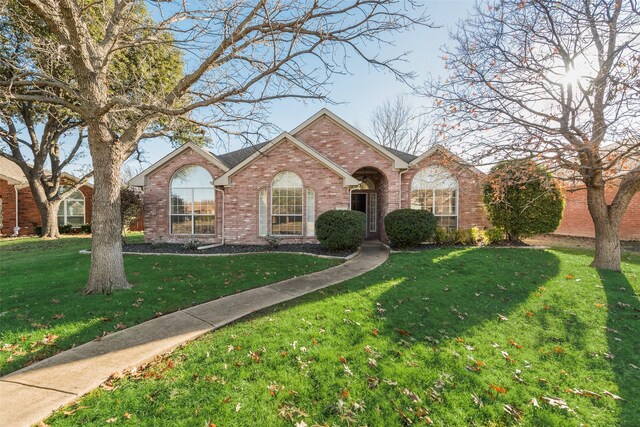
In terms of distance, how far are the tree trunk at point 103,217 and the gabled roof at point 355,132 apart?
9656 mm

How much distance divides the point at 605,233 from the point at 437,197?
21.0 ft

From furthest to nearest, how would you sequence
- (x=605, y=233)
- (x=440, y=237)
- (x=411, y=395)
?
(x=440, y=237)
(x=605, y=233)
(x=411, y=395)

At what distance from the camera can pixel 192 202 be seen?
45.0 feet

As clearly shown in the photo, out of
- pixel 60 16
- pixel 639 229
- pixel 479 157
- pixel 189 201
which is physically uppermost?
pixel 60 16

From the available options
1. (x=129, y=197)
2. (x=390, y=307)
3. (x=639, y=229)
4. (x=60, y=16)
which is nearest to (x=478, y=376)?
(x=390, y=307)

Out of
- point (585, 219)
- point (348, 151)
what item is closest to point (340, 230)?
point (348, 151)

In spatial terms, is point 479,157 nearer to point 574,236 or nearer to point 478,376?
point 478,376

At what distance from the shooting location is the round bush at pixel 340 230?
1081cm

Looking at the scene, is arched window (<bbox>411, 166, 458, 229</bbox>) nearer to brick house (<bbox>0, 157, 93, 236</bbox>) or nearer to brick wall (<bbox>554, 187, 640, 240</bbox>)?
brick wall (<bbox>554, 187, 640, 240</bbox>)

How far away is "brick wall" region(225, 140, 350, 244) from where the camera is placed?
496 inches

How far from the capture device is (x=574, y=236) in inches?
754

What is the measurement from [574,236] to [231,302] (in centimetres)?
2399

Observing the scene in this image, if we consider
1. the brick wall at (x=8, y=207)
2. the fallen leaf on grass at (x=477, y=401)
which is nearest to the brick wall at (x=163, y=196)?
the fallen leaf on grass at (x=477, y=401)

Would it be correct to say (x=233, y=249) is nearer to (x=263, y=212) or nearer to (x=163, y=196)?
(x=263, y=212)
